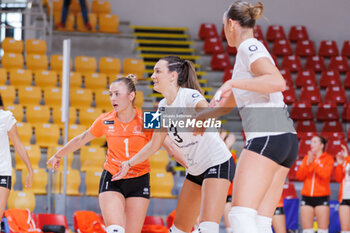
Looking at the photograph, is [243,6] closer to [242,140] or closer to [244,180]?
[244,180]

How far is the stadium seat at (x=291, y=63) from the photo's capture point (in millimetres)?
15422

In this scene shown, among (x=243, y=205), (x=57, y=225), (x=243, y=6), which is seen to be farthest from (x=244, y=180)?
(x=57, y=225)

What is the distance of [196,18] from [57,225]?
32.9ft

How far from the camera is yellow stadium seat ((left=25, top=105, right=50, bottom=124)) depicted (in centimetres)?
1123

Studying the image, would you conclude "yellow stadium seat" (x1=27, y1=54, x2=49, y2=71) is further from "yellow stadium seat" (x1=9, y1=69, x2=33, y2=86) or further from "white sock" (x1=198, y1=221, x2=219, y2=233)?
"white sock" (x1=198, y1=221, x2=219, y2=233)

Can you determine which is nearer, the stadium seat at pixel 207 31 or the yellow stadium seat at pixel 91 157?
the yellow stadium seat at pixel 91 157

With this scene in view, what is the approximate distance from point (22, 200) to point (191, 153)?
4900mm

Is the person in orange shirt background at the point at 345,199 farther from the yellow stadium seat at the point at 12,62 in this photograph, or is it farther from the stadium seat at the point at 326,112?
the yellow stadium seat at the point at 12,62

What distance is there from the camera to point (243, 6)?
12.2ft

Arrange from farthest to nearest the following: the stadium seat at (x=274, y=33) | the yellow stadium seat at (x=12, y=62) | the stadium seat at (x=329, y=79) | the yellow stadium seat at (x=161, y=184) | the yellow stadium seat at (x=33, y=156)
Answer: the stadium seat at (x=274, y=33)
the stadium seat at (x=329, y=79)
the yellow stadium seat at (x=12, y=62)
the yellow stadium seat at (x=33, y=156)
the yellow stadium seat at (x=161, y=184)

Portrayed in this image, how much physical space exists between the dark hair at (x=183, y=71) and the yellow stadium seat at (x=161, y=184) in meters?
5.00

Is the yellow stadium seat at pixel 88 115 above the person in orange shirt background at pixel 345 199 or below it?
above

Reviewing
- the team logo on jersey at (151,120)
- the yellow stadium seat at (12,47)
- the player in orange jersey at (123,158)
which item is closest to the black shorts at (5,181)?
the player in orange jersey at (123,158)

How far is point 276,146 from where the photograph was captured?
3555 millimetres
